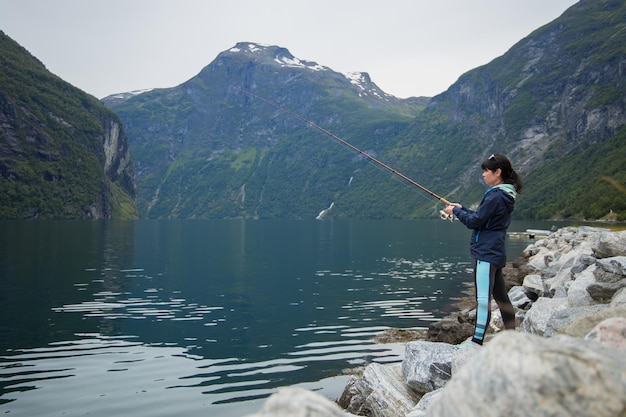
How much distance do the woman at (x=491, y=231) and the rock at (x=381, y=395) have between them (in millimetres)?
1677

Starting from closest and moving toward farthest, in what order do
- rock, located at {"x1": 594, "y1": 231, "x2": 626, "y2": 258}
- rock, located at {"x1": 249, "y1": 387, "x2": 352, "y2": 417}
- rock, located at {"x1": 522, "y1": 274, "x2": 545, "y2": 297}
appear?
rock, located at {"x1": 249, "y1": 387, "x2": 352, "y2": 417} → rock, located at {"x1": 594, "y1": 231, "x2": 626, "y2": 258} → rock, located at {"x1": 522, "y1": 274, "x2": 545, "y2": 297}

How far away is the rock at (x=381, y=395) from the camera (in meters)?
8.70

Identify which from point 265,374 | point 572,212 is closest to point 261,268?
point 265,374

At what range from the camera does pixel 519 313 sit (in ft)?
46.4

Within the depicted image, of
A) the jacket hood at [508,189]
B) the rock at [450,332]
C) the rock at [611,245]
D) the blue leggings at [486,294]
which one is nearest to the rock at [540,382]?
the blue leggings at [486,294]

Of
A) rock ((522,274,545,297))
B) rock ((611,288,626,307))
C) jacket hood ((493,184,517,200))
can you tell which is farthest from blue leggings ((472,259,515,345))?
rock ((522,274,545,297))

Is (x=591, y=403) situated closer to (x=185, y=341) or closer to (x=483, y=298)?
(x=483, y=298)

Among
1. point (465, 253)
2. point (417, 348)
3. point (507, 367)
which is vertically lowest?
A: point (465, 253)

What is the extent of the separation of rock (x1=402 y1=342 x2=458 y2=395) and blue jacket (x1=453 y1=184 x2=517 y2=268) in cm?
189

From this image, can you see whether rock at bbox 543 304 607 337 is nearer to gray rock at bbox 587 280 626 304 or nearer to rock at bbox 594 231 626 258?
gray rock at bbox 587 280 626 304

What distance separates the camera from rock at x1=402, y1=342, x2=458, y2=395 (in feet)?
27.9

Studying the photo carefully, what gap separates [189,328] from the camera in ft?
62.0

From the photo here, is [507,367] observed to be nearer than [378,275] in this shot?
Yes

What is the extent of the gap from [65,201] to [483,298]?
18859 centimetres
